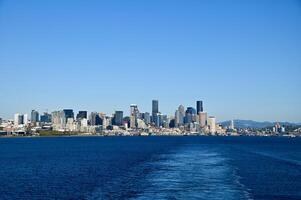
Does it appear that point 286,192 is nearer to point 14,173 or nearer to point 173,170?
point 173,170

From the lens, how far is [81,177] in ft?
164

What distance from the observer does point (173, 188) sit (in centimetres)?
4041

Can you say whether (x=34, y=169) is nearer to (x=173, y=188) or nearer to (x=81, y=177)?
(x=81, y=177)

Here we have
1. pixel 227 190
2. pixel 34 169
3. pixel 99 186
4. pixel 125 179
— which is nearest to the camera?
pixel 227 190

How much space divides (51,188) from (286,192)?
2106cm

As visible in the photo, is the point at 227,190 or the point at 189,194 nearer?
the point at 189,194

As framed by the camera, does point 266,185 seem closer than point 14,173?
Yes

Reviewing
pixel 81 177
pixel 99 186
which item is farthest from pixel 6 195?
pixel 81 177

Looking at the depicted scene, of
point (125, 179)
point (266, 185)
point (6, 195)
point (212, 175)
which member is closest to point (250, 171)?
point (212, 175)

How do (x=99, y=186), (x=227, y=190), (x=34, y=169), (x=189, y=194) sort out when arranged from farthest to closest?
(x=34, y=169)
(x=99, y=186)
(x=227, y=190)
(x=189, y=194)

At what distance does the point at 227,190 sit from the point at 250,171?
1733cm

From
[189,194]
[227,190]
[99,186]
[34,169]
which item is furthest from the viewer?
[34,169]

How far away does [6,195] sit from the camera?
37.4 metres

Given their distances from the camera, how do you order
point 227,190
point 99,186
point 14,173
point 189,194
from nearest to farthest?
point 189,194
point 227,190
point 99,186
point 14,173
